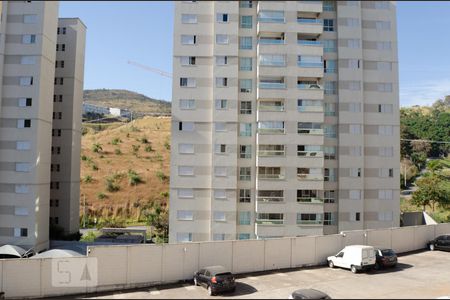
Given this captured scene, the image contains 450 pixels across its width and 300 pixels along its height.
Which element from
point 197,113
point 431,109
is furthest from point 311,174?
point 431,109

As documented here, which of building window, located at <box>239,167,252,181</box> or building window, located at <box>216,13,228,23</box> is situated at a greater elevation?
building window, located at <box>216,13,228,23</box>

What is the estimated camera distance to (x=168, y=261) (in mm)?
24828

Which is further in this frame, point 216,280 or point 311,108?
point 311,108

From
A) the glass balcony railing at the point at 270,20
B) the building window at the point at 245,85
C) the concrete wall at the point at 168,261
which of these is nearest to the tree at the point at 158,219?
the building window at the point at 245,85

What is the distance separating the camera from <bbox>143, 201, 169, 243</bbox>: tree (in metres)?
61.1

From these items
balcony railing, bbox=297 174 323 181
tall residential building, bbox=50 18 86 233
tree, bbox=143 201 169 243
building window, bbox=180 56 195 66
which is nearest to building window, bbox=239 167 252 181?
balcony railing, bbox=297 174 323 181

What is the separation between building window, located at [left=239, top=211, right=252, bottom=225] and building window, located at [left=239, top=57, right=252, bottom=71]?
57.9ft

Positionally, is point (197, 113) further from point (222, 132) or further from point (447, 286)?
point (447, 286)

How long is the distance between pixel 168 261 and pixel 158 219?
4350 cm

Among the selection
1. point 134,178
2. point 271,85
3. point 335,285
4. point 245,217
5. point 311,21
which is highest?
point 311,21

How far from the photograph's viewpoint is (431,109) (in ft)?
415

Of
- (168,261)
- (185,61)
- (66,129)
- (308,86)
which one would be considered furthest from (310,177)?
(66,129)

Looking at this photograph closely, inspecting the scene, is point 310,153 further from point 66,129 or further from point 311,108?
point 66,129

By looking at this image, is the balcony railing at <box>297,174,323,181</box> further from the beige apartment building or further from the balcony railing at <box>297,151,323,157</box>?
the beige apartment building
